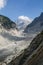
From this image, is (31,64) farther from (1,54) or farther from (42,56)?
(1,54)

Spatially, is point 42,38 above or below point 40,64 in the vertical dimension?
above

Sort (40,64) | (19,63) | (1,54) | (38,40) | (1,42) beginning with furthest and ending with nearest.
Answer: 1. (1,42)
2. (1,54)
3. (38,40)
4. (19,63)
5. (40,64)

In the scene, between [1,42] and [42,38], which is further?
[1,42]

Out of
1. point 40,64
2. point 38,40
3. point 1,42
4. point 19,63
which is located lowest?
point 40,64

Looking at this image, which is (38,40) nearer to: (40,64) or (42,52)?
(42,52)

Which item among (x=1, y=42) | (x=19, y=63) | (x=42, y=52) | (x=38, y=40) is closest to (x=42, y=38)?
(x=38, y=40)

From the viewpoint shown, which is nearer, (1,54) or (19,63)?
(19,63)

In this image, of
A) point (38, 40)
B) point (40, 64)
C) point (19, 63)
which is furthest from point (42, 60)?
point (38, 40)

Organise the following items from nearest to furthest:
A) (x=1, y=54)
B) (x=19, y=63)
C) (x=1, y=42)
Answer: (x=19, y=63) < (x=1, y=54) < (x=1, y=42)

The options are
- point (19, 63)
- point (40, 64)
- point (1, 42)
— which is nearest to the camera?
point (40, 64)
